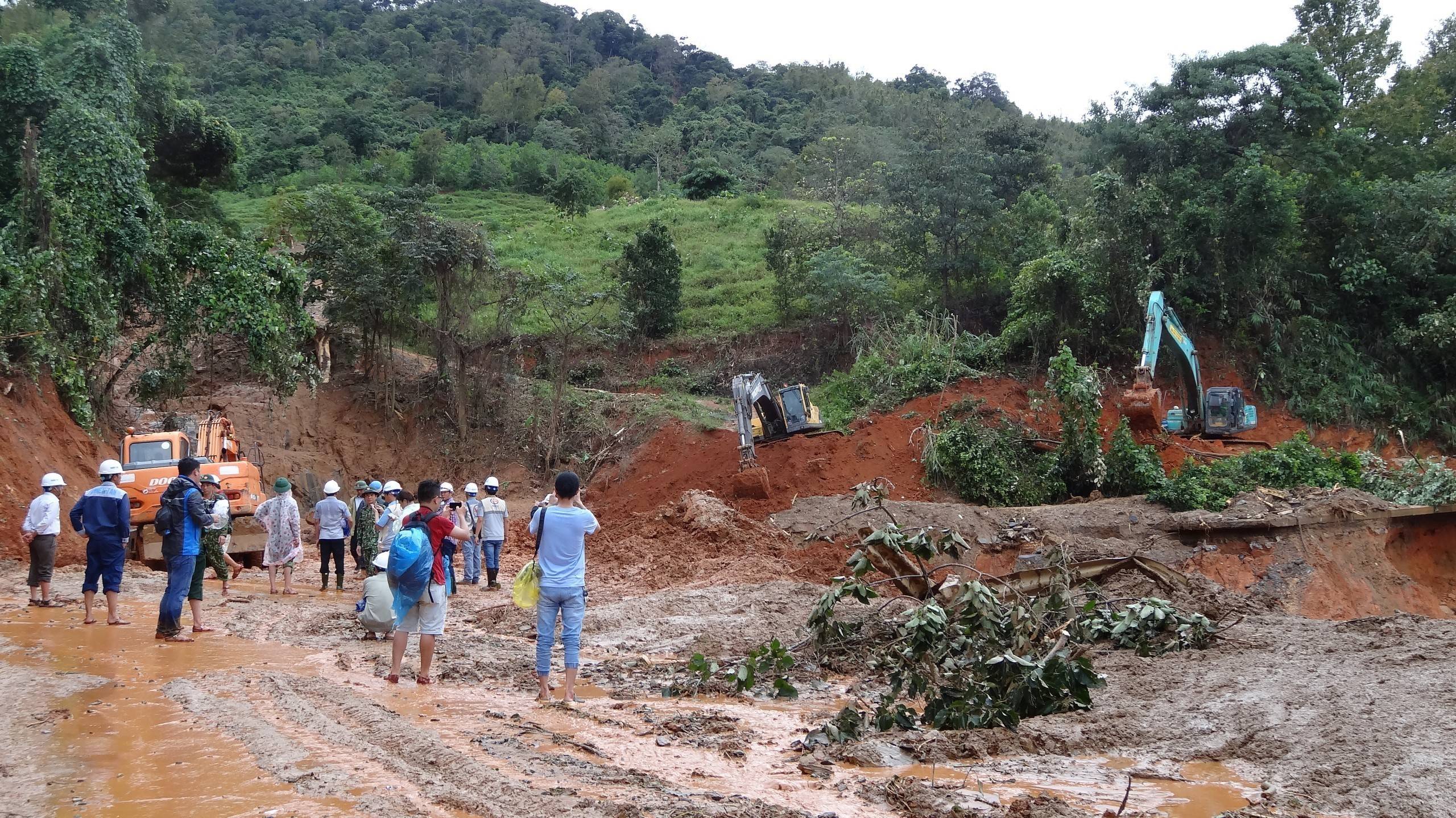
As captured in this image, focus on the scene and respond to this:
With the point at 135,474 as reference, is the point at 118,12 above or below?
above

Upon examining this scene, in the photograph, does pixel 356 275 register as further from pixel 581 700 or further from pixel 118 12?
pixel 581 700

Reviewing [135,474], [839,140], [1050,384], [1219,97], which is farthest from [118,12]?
[839,140]

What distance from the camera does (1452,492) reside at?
57.7ft

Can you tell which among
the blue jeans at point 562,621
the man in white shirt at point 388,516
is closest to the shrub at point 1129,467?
the man in white shirt at point 388,516

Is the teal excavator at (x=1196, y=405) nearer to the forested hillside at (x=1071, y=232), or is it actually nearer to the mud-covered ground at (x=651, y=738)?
the forested hillside at (x=1071, y=232)

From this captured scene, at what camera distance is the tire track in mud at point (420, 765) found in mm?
5062

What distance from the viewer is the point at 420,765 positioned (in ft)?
18.7

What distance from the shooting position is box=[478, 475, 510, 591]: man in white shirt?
15.3 m

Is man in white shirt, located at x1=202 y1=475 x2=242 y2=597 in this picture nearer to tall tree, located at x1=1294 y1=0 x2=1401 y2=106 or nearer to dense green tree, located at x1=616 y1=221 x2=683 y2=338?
dense green tree, located at x1=616 y1=221 x2=683 y2=338

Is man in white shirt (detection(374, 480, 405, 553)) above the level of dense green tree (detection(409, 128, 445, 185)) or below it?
below

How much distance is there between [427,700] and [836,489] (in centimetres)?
1387

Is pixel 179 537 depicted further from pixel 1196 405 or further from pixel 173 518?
pixel 1196 405

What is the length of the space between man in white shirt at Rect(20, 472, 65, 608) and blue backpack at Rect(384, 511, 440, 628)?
5.58 m

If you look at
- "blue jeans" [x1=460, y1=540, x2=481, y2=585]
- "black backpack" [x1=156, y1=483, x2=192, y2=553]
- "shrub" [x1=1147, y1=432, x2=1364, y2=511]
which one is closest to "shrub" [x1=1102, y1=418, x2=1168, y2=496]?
"shrub" [x1=1147, y1=432, x2=1364, y2=511]
